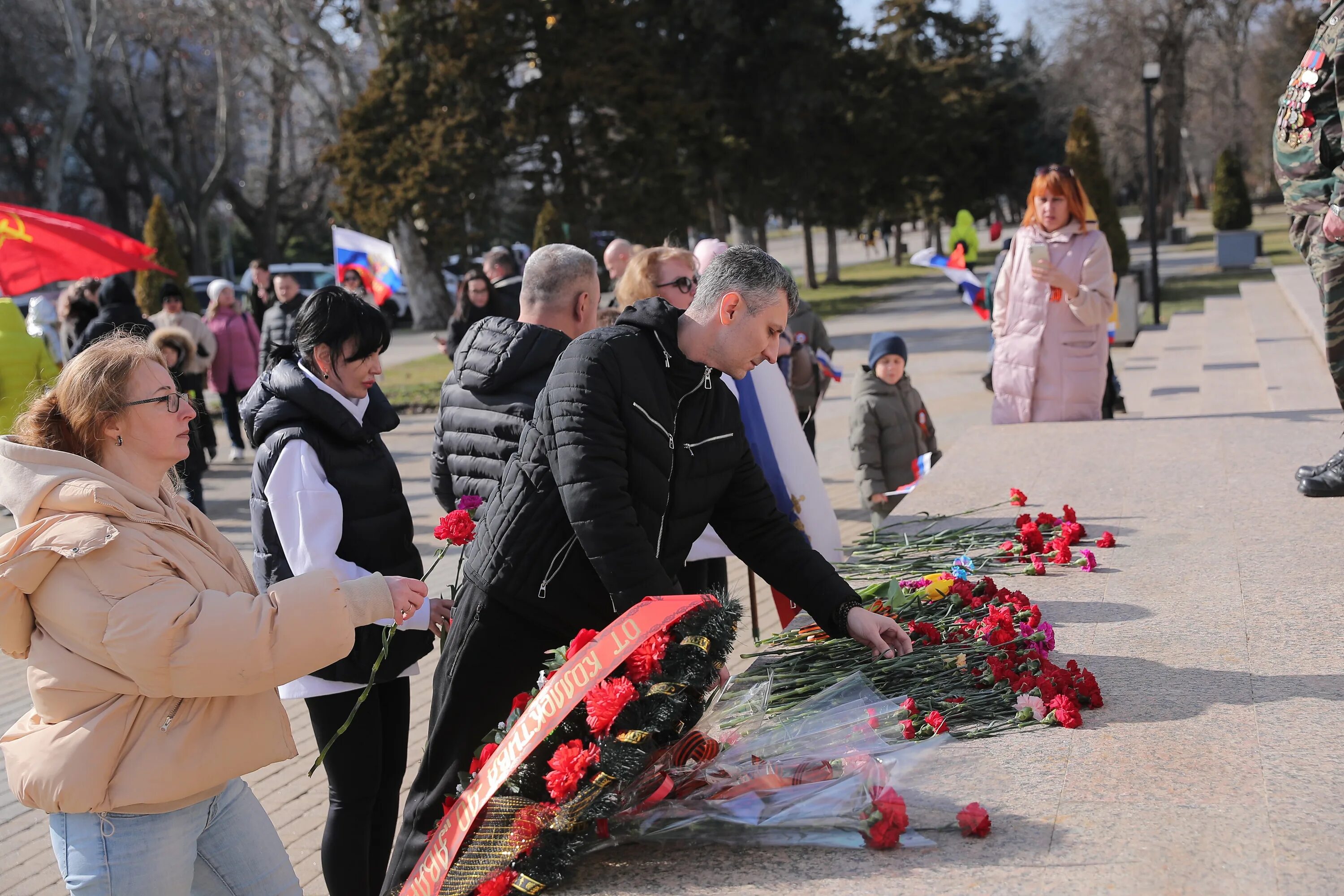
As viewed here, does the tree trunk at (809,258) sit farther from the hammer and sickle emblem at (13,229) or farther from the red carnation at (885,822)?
the red carnation at (885,822)

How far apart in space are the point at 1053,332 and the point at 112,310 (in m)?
7.12

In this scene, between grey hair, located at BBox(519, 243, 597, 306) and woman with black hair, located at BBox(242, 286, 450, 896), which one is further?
grey hair, located at BBox(519, 243, 597, 306)

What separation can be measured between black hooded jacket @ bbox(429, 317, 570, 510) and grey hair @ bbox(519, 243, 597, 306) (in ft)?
0.41

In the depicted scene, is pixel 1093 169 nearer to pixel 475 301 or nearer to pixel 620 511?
pixel 475 301

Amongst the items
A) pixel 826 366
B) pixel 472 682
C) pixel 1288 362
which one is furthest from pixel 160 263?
pixel 472 682

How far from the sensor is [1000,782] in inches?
114

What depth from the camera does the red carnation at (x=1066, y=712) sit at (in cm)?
317

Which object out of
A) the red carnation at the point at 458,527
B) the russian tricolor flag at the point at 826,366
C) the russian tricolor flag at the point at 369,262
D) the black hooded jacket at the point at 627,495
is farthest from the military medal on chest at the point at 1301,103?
the russian tricolor flag at the point at 369,262

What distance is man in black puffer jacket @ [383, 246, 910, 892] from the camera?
300 cm

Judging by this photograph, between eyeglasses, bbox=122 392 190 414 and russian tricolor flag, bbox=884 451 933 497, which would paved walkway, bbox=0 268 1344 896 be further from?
eyeglasses, bbox=122 392 190 414

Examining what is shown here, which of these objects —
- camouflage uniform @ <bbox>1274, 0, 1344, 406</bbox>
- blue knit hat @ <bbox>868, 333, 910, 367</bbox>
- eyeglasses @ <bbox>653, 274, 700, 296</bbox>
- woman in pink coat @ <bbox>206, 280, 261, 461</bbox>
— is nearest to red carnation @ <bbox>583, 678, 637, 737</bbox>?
eyeglasses @ <bbox>653, 274, 700, 296</bbox>

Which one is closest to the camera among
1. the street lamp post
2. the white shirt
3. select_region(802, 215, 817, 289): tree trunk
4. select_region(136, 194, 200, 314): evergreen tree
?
the white shirt

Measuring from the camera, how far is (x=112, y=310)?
381 inches

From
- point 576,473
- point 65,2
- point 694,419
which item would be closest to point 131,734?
point 576,473
